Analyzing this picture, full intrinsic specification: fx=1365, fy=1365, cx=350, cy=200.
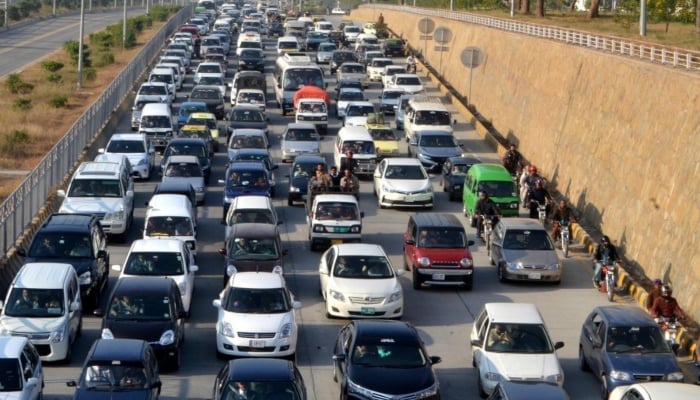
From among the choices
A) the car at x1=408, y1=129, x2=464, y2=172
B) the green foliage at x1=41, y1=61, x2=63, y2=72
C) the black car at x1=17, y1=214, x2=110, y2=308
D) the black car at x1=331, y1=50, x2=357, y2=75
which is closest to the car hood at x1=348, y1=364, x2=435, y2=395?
the black car at x1=17, y1=214, x2=110, y2=308

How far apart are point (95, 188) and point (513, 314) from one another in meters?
15.3

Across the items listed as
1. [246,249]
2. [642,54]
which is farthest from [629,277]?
[642,54]

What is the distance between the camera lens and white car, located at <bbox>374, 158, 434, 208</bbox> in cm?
4103

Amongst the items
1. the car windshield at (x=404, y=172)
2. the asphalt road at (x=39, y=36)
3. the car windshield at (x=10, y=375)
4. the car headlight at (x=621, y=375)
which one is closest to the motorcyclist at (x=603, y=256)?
the car headlight at (x=621, y=375)

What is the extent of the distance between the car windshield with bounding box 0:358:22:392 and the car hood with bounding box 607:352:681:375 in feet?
32.6

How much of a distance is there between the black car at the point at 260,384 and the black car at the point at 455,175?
23525mm

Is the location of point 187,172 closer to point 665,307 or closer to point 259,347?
point 259,347

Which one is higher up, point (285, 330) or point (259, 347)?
point (285, 330)

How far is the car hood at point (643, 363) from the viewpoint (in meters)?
23.4

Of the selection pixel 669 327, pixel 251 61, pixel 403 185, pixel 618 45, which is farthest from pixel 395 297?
pixel 251 61

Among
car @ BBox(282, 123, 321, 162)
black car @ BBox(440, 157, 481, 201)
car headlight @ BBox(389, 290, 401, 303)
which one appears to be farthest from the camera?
car @ BBox(282, 123, 321, 162)

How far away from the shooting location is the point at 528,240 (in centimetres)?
3312

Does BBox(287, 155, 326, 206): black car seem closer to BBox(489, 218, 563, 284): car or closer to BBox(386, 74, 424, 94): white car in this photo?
BBox(489, 218, 563, 284): car

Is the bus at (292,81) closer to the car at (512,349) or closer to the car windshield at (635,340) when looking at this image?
the car at (512,349)
